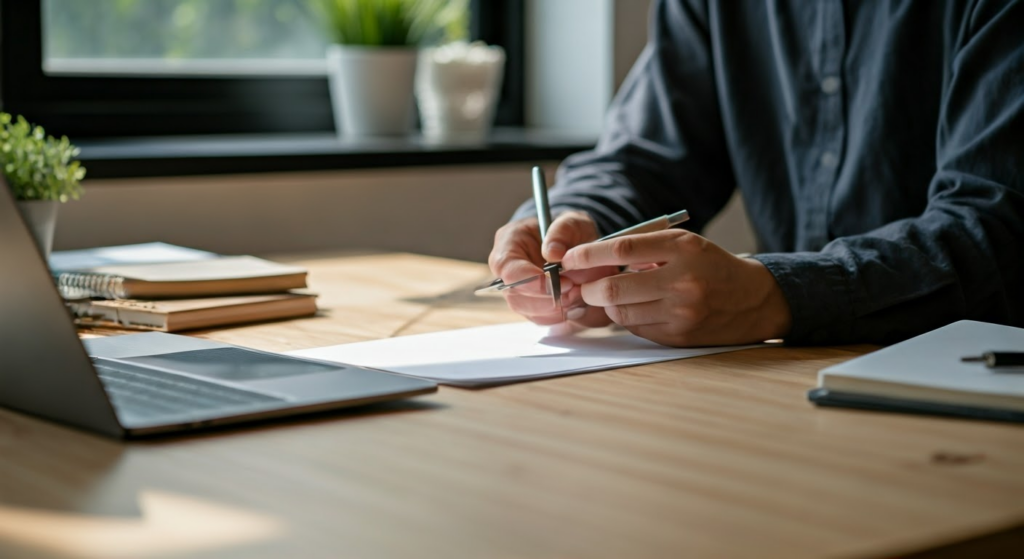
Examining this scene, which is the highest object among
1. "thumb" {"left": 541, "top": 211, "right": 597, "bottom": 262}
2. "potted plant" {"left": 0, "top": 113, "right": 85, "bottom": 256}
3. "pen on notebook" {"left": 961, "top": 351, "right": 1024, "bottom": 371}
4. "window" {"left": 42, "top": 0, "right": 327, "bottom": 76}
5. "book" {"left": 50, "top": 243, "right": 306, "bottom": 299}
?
"window" {"left": 42, "top": 0, "right": 327, "bottom": 76}

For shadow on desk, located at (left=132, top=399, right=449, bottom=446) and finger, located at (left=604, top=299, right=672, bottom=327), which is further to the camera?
finger, located at (left=604, top=299, right=672, bottom=327)

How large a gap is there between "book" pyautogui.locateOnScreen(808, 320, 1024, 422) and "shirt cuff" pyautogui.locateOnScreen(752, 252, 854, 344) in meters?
0.16

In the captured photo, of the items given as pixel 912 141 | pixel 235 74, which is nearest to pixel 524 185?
pixel 235 74

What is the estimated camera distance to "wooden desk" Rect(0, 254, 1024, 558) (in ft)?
1.86

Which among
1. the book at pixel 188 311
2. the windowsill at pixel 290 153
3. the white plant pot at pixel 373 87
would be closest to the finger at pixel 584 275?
the book at pixel 188 311

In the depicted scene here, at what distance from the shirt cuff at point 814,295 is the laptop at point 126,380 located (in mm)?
360

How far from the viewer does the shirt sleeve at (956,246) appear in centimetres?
111

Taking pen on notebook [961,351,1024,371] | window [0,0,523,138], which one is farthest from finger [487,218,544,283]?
window [0,0,523,138]

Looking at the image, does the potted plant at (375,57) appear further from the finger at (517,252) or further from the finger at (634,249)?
the finger at (634,249)

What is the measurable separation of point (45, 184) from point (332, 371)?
0.56 m

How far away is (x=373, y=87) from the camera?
2.33m

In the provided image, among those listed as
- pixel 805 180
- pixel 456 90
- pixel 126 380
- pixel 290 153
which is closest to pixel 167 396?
pixel 126 380

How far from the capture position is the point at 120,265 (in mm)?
1364

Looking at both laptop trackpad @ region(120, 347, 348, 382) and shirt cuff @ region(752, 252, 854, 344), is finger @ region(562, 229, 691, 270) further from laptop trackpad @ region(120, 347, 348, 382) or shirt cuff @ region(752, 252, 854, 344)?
laptop trackpad @ region(120, 347, 348, 382)
